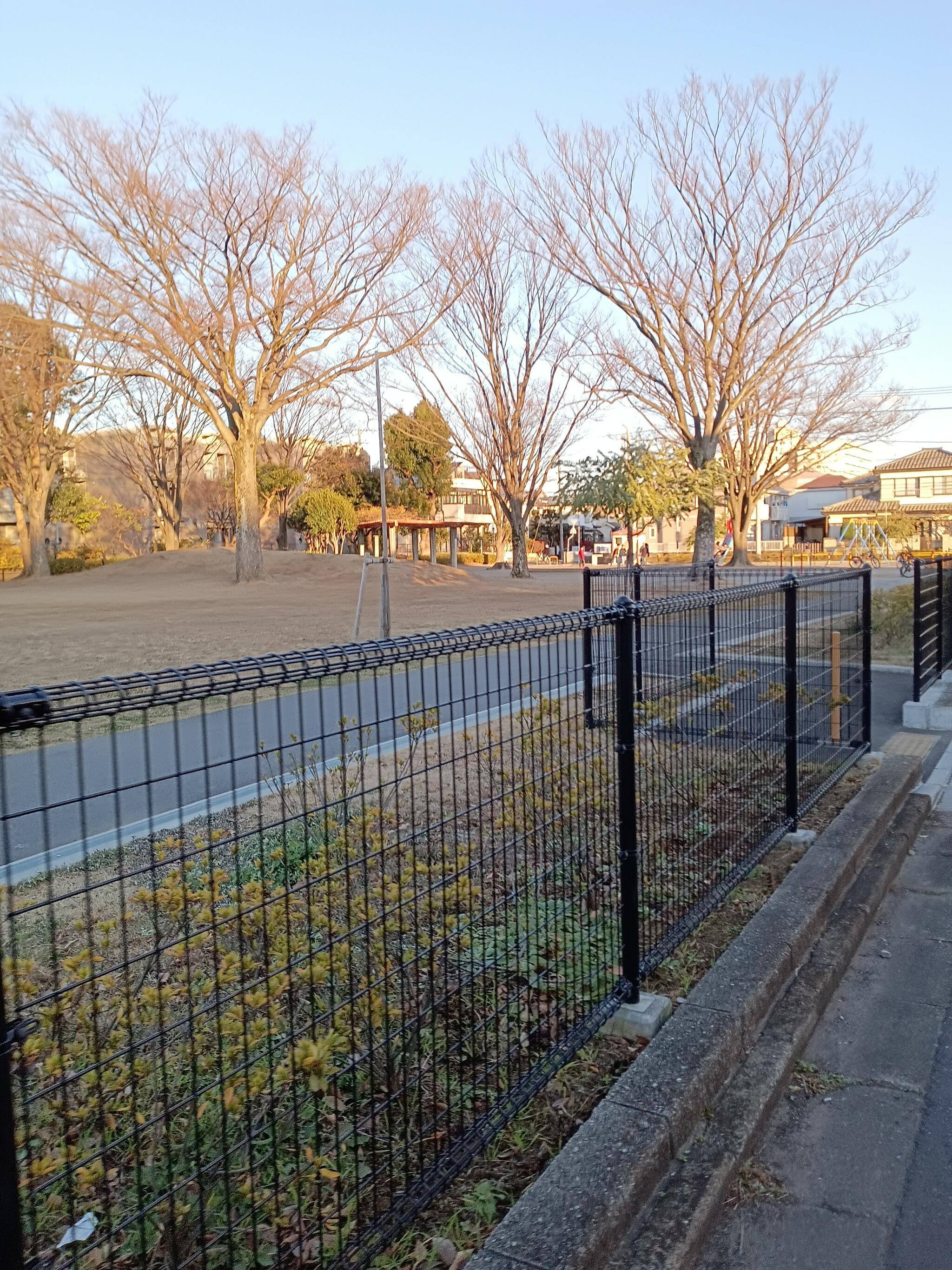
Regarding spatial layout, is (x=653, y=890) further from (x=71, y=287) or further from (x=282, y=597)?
(x=71, y=287)

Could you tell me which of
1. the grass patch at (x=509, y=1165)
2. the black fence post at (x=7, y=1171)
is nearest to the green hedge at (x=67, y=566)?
the grass patch at (x=509, y=1165)

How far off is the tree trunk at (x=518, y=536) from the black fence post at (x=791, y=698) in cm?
2793

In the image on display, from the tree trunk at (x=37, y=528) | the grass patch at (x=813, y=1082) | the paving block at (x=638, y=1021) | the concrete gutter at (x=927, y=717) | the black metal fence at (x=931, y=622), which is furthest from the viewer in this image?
the tree trunk at (x=37, y=528)

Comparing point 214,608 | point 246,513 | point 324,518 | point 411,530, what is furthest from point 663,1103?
point 324,518

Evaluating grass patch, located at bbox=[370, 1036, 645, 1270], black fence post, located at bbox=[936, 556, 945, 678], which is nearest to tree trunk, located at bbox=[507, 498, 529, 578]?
black fence post, located at bbox=[936, 556, 945, 678]

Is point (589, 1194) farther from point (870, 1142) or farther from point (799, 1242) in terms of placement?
point (870, 1142)

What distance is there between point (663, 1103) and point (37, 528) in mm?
42414

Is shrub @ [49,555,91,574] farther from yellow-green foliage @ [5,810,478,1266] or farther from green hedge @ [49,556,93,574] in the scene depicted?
yellow-green foliage @ [5,810,478,1266]

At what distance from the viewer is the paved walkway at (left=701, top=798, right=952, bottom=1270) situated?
8.28 feet

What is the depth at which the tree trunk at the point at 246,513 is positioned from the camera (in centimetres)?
Result: 3080

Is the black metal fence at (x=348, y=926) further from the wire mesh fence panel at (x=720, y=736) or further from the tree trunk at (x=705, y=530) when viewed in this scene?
the tree trunk at (x=705, y=530)

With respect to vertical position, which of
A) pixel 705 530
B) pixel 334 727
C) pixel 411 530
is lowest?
pixel 334 727

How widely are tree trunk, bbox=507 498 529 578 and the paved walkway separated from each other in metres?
29.6

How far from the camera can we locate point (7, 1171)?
58.1 inches
